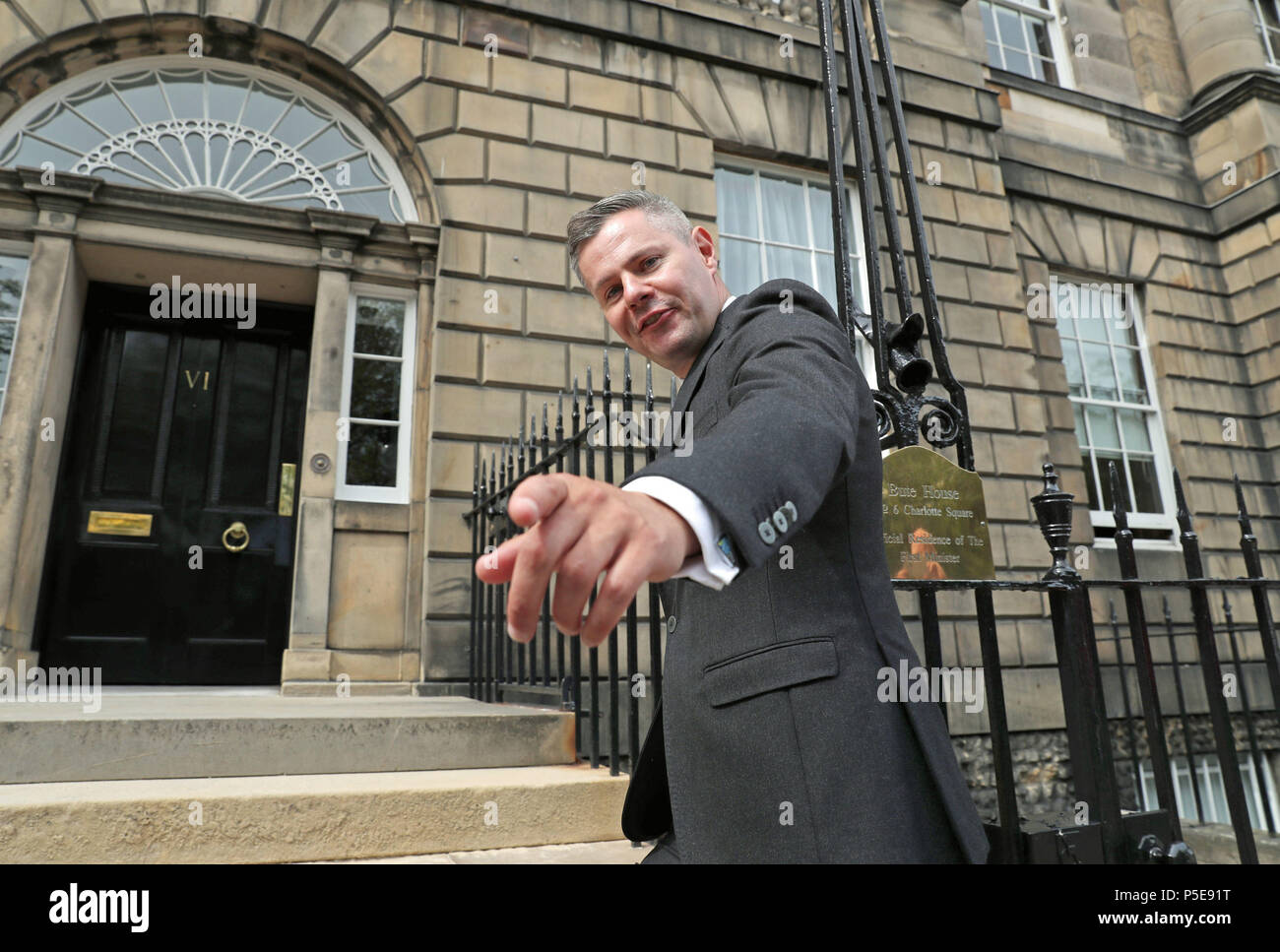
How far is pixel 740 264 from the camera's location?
8078 mm

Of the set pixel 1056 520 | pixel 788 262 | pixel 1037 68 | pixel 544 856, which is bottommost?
pixel 544 856

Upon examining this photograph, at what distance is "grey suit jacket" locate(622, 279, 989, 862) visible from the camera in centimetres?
133

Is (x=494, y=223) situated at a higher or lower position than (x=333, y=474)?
higher

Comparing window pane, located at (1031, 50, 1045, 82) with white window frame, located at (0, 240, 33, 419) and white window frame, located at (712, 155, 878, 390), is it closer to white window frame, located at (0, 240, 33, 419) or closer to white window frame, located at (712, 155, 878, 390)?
white window frame, located at (712, 155, 878, 390)

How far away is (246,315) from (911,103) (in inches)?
292

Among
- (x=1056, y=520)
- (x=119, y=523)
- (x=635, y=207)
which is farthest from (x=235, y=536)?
(x=1056, y=520)

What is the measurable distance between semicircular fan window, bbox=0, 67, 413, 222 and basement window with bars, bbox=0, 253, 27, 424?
811 millimetres

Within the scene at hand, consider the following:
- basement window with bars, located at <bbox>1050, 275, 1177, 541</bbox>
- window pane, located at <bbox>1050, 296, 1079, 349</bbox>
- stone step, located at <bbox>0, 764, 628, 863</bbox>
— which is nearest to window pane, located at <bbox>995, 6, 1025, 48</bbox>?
basement window with bars, located at <bbox>1050, 275, 1177, 541</bbox>

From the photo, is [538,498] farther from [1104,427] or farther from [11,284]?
[1104,427]

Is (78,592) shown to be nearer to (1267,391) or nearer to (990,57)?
(990,57)

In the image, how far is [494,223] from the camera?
688 centimetres

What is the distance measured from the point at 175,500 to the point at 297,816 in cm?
464

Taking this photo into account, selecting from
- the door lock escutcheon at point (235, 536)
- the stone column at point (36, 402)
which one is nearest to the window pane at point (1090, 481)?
the door lock escutcheon at point (235, 536)
